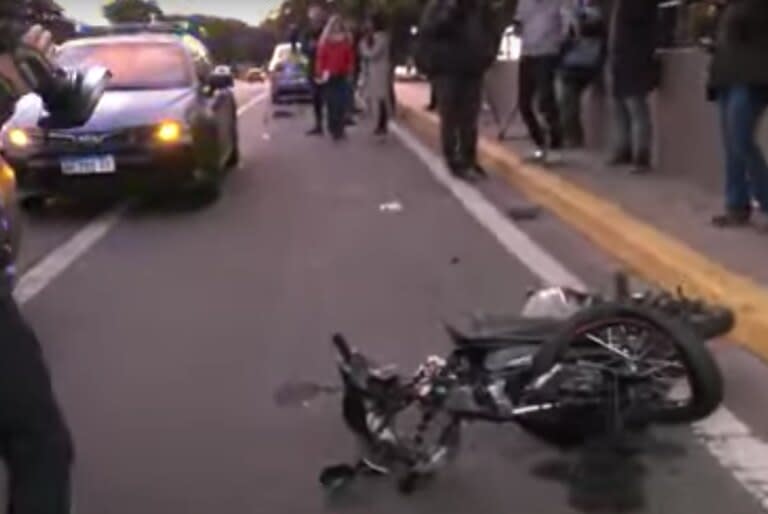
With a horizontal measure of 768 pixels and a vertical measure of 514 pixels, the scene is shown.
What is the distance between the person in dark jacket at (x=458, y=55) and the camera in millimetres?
14234

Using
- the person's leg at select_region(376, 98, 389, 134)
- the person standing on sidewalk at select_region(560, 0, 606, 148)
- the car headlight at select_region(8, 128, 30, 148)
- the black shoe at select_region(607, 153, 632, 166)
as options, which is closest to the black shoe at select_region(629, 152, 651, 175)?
the black shoe at select_region(607, 153, 632, 166)

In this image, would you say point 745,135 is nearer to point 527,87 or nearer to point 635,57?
point 635,57

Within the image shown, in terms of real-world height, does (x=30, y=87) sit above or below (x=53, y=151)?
above

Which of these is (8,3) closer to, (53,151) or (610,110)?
(53,151)

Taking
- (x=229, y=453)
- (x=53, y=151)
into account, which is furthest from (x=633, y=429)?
(x=53, y=151)

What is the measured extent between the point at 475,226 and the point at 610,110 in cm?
395

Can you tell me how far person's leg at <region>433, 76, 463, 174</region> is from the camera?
14.4 m

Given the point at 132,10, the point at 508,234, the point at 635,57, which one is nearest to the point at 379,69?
the point at 635,57

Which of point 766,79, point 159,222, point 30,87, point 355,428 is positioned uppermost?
point 30,87

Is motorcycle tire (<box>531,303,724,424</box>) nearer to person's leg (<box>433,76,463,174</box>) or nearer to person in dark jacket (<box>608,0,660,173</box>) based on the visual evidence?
person in dark jacket (<box>608,0,660,173</box>)

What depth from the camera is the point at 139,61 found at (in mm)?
14539

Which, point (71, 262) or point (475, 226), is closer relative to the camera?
point (71, 262)

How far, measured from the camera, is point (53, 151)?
12836 millimetres

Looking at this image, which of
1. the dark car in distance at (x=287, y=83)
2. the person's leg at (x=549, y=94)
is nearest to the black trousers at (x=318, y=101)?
the person's leg at (x=549, y=94)
